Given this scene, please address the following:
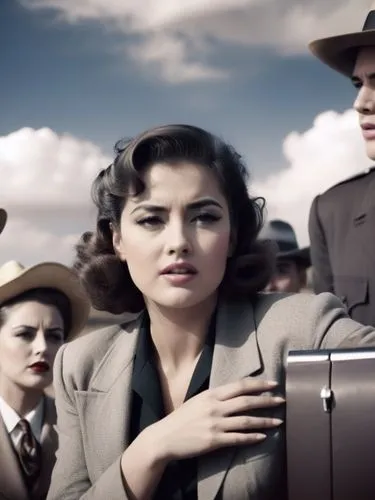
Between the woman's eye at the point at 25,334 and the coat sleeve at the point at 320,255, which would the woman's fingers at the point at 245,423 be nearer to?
the coat sleeve at the point at 320,255

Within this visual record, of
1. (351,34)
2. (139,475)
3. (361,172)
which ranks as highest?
(351,34)

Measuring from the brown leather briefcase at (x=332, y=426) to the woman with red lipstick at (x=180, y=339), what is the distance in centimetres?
11

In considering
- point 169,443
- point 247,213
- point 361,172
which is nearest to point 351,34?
point 361,172

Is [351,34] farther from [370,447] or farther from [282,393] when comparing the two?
[370,447]

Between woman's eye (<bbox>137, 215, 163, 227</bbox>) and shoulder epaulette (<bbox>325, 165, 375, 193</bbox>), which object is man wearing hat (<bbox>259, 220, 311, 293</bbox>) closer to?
shoulder epaulette (<bbox>325, 165, 375, 193</bbox>)

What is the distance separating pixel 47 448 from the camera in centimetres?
254

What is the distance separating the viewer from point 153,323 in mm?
1776

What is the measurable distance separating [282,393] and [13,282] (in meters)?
1.24

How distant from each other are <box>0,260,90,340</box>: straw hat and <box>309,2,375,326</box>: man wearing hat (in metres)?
0.71

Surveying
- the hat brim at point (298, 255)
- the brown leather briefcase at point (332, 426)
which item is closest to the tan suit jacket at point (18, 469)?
the brown leather briefcase at point (332, 426)

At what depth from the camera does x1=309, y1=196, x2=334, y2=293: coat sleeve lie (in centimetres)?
248

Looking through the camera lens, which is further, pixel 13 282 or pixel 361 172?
pixel 13 282

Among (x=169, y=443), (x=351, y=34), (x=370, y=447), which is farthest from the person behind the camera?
(x=351, y=34)

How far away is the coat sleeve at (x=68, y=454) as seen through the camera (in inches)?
68.4
